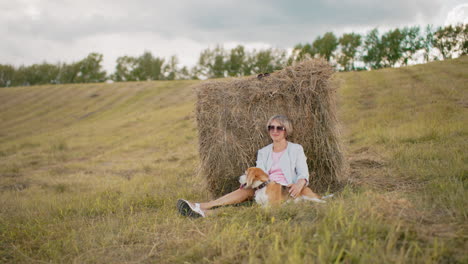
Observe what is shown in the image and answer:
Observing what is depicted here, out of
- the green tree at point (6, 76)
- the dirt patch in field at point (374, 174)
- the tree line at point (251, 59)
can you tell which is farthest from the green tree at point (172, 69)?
the dirt patch in field at point (374, 174)

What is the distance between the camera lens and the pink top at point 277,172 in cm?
454

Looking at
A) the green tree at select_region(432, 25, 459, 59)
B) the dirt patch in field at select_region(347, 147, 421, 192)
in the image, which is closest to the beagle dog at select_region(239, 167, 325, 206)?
the dirt patch in field at select_region(347, 147, 421, 192)

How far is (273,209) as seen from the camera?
3643 millimetres

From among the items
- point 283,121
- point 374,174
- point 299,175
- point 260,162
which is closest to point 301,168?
point 299,175

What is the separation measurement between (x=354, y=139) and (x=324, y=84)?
4536 millimetres

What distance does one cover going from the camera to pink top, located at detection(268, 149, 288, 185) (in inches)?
179

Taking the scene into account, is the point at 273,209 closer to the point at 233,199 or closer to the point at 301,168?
the point at 233,199

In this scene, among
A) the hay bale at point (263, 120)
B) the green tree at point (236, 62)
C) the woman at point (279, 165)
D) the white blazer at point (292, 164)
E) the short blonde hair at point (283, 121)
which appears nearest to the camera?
the woman at point (279, 165)

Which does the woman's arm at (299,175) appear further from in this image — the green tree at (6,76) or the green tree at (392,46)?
the green tree at (6,76)

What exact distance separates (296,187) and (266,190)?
0.46m

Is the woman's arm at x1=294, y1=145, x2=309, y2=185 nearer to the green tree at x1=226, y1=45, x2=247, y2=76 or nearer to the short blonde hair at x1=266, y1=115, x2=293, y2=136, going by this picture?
the short blonde hair at x1=266, y1=115, x2=293, y2=136

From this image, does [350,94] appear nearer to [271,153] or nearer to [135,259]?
[271,153]

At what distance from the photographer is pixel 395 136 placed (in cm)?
779

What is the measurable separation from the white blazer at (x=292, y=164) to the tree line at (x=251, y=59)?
129 feet
